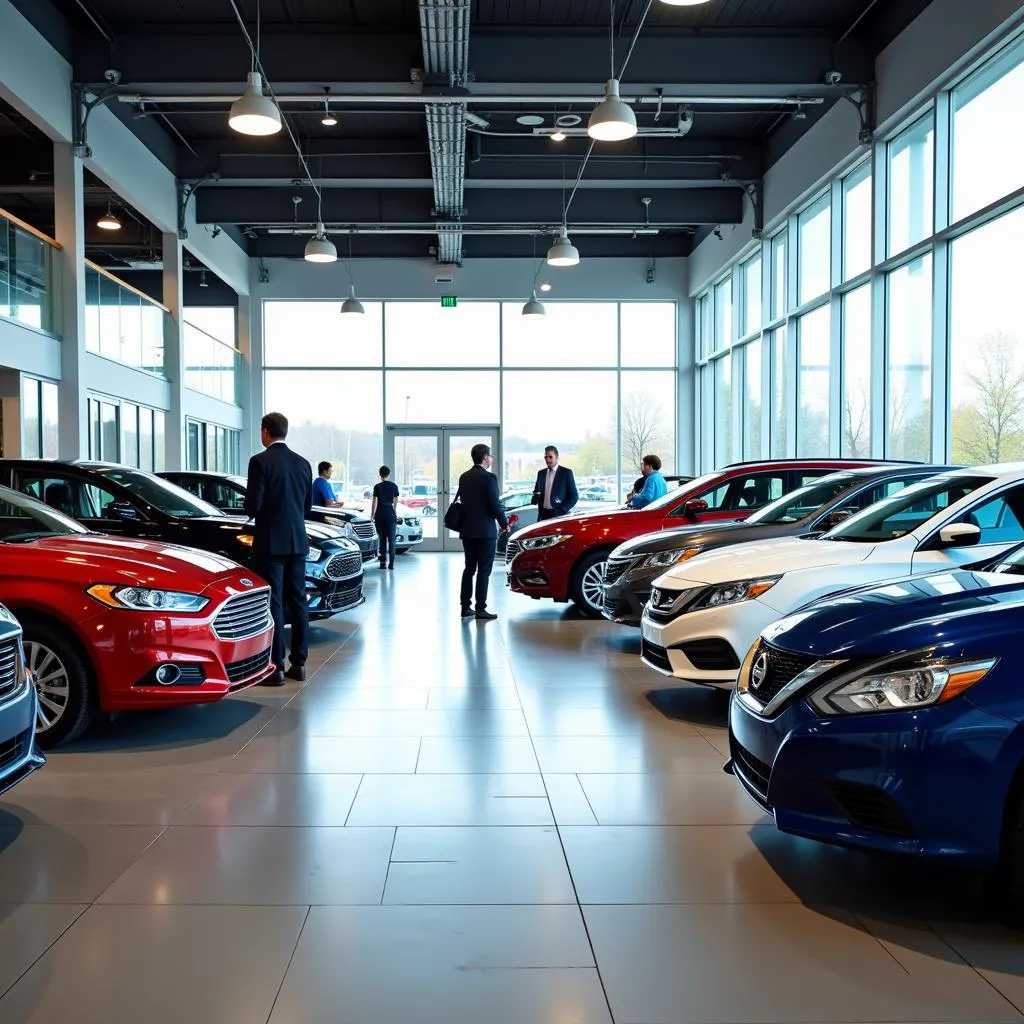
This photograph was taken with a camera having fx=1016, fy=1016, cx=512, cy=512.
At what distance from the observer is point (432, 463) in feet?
74.7

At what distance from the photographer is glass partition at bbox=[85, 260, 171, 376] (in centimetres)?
1390

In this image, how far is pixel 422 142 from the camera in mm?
15547

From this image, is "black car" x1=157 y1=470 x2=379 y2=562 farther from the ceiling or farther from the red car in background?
the ceiling

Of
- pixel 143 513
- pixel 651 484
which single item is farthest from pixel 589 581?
pixel 143 513

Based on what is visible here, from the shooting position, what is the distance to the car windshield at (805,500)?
25.5 ft

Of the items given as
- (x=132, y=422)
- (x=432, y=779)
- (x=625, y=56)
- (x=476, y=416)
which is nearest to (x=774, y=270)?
(x=625, y=56)

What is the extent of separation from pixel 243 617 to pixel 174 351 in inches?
513

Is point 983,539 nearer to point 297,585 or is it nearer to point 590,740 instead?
point 590,740

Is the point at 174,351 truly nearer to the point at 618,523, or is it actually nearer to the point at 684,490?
the point at 618,523

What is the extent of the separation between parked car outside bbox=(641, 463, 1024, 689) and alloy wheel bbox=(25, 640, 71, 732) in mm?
3185

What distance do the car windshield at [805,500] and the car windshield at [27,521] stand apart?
4830 millimetres

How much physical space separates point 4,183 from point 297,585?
12.0m

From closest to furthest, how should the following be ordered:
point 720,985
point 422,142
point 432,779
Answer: point 720,985 < point 432,779 < point 422,142

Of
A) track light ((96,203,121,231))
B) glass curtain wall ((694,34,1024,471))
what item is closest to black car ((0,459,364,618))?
glass curtain wall ((694,34,1024,471))
